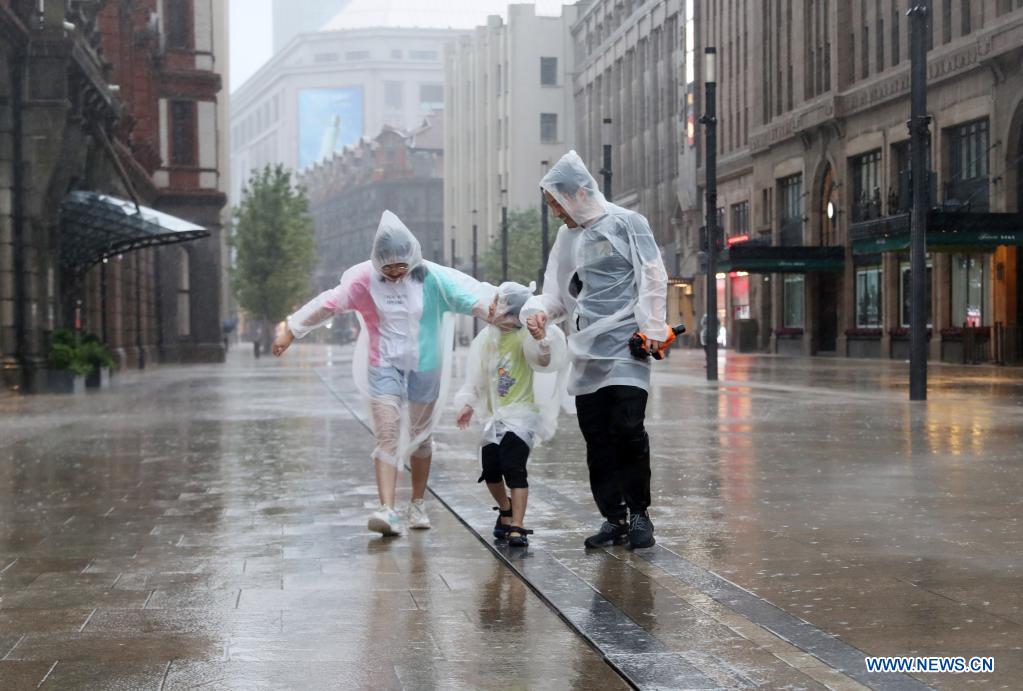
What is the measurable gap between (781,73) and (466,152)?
197ft

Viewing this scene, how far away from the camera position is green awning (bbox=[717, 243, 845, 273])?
46031 mm

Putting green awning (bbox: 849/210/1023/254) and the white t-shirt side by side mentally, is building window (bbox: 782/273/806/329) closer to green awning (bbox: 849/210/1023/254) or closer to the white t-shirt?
green awning (bbox: 849/210/1023/254)

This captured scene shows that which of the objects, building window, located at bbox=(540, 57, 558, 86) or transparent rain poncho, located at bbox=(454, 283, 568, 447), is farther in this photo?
building window, located at bbox=(540, 57, 558, 86)

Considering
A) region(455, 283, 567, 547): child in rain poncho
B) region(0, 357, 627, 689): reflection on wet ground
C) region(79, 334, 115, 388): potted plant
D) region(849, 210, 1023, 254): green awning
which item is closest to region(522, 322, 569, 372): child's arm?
region(455, 283, 567, 547): child in rain poncho

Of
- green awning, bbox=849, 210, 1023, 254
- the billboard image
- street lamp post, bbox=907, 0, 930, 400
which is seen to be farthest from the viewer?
the billboard image

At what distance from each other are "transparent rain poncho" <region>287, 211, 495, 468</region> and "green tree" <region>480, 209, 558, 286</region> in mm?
69931

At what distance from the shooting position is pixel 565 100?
327 feet

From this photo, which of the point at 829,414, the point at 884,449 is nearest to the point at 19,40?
the point at 829,414

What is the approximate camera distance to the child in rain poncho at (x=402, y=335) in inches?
338

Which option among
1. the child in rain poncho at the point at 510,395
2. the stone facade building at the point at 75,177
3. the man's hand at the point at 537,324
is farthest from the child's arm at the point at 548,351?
the stone facade building at the point at 75,177

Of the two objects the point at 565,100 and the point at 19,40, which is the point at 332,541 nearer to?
the point at 19,40

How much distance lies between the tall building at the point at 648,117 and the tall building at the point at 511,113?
6449 mm

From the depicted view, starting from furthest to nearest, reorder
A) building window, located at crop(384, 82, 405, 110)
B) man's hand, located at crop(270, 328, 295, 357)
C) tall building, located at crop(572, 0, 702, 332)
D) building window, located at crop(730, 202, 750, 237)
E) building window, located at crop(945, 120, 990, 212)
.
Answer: building window, located at crop(384, 82, 405, 110), tall building, located at crop(572, 0, 702, 332), building window, located at crop(730, 202, 750, 237), building window, located at crop(945, 120, 990, 212), man's hand, located at crop(270, 328, 295, 357)

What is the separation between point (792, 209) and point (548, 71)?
48421 millimetres
